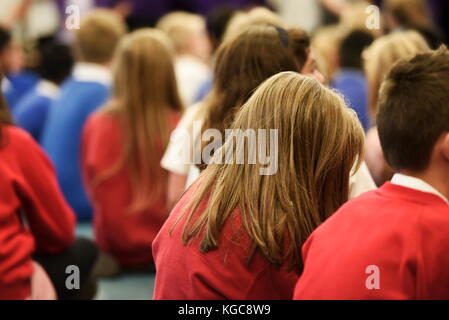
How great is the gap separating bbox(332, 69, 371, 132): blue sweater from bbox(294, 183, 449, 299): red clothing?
1.87 metres

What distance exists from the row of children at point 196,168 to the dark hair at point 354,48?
82 cm

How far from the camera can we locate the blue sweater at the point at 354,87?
327 centimetres

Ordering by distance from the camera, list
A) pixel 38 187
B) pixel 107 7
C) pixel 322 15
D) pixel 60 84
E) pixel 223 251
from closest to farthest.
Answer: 1. pixel 223 251
2. pixel 38 187
3. pixel 60 84
4. pixel 107 7
5. pixel 322 15

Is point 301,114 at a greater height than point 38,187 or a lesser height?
greater

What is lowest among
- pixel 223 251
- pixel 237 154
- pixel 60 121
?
pixel 60 121

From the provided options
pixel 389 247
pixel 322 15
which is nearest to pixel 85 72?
pixel 389 247

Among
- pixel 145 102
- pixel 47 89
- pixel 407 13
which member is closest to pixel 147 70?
pixel 145 102

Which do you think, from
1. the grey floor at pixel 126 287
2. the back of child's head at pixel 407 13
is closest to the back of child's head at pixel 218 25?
the back of child's head at pixel 407 13

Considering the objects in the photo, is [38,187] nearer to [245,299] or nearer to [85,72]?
[245,299]

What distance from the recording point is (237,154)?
1.49 m

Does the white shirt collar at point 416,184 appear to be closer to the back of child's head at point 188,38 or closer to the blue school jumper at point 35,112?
the blue school jumper at point 35,112

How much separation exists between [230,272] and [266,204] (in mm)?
134

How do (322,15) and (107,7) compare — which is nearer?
(107,7)

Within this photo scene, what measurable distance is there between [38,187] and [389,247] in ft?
4.20
